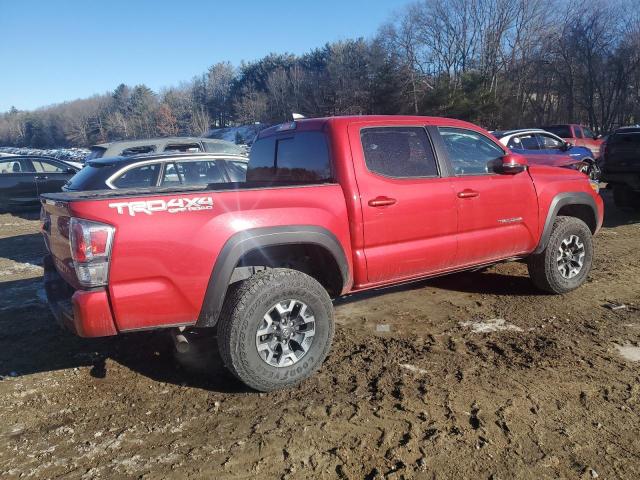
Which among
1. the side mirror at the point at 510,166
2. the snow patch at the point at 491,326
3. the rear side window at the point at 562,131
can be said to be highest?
the rear side window at the point at 562,131

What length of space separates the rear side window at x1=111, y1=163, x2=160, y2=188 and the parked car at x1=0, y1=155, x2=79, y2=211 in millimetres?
6991

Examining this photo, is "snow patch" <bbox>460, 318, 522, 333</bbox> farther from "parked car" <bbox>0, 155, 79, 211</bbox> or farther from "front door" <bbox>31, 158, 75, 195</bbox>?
"parked car" <bbox>0, 155, 79, 211</bbox>

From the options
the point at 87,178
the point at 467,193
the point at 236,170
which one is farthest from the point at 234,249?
the point at 236,170

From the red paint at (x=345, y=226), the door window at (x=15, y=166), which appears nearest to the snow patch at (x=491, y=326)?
the red paint at (x=345, y=226)

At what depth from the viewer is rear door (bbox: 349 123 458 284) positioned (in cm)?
383

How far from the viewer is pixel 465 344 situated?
414 cm

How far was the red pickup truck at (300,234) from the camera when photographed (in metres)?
2.98

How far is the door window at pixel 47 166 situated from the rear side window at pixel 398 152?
39.9ft

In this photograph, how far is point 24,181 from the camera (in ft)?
42.2

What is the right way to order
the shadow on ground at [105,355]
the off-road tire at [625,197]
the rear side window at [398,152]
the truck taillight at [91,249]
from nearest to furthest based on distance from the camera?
the truck taillight at [91,249], the shadow on ground at [105,355], the rear side window at [398,152], the off-road tire at [625,197]

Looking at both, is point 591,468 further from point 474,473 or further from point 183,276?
point 183,276

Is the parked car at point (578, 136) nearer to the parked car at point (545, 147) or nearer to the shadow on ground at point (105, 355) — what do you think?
the parked car at point (545, 147)

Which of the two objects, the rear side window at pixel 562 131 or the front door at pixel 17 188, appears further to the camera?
the rear side window at pixel 562 131

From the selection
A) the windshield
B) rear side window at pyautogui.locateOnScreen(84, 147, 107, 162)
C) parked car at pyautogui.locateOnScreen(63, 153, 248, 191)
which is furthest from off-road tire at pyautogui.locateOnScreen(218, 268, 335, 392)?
rear side window at pyautogui.locateOnScreen(84, 147, 107, 162)
